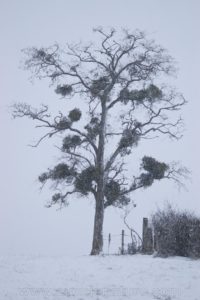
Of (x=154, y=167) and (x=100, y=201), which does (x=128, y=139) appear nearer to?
(x=154, y=167)

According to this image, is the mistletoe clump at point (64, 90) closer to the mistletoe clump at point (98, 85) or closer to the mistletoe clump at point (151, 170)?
the mistletoe clump at point (98, 85)

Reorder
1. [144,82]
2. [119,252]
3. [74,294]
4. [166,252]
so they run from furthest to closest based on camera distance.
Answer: [144,82], [119,252], [166,252], [74,294]

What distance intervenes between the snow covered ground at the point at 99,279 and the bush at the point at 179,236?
1.17 meters

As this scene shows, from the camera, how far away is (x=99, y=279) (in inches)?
465

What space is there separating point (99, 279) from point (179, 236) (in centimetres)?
500

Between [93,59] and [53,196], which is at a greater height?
[93,59]

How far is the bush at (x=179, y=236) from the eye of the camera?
1566 centimetres

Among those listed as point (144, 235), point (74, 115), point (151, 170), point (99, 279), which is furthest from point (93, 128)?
point (99, 279)

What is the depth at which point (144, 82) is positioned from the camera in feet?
72.2

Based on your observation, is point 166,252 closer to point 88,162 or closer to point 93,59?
point 88,162

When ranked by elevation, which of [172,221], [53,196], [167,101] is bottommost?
[172,221]

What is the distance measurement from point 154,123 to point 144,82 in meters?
2.04

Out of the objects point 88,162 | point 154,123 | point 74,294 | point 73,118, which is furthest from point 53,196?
point 74,294

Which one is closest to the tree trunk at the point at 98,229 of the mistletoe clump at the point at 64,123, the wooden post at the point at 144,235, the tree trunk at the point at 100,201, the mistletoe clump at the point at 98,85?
the tree trunk at the point at 100,201
